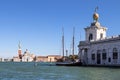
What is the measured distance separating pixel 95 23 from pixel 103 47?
1026cm

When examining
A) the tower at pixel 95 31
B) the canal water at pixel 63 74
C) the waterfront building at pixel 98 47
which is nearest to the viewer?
the canal water at pixel 63 74

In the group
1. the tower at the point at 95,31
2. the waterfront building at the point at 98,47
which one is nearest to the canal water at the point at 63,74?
the waterfront building at the point at 98,47

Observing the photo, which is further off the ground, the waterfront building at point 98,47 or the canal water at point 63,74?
the waterfront building at point 98,47

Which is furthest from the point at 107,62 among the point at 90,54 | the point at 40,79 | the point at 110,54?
the point at 40,79

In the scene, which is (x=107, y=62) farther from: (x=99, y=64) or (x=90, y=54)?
(x=90, y=54)

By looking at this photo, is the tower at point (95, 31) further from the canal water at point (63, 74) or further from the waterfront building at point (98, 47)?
the canal water at point (63, 74)

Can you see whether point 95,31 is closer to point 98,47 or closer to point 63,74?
point 98,47

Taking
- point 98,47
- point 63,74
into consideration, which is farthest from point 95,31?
point 63,74

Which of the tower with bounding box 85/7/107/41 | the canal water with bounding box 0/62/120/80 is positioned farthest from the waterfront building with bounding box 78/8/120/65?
the canal water with bounding box 0/62/120/80

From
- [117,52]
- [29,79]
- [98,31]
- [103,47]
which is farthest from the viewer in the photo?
[98,31]

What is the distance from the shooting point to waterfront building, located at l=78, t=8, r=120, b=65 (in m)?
72.9

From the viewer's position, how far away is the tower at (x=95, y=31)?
85375mm

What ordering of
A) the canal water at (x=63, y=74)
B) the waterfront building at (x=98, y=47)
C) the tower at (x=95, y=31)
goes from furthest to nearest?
1. the tower at (x=95, y=31)
2. the waterfront building at (x=98, y=47)
3. the canal water at (x=63, y=74)

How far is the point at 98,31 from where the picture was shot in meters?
85.2
